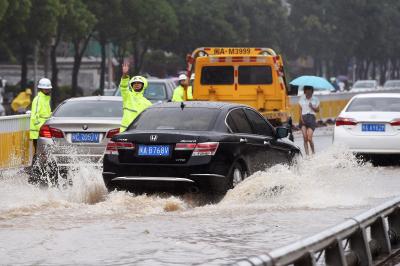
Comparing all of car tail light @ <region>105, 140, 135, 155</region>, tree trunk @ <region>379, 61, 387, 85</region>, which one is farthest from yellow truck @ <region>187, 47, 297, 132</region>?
tree trunk @ <region>379, 61, 387, 85</region>

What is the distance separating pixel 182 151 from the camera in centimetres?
1435

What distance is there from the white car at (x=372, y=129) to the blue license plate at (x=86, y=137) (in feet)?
19.8

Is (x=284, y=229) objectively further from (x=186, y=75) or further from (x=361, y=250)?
(x=186, y=75)

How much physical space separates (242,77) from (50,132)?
9466 millimetres

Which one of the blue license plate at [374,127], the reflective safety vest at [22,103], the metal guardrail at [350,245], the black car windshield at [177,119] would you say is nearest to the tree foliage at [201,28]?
the reflective safety vest at [22,103]

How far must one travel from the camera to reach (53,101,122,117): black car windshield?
1933cm

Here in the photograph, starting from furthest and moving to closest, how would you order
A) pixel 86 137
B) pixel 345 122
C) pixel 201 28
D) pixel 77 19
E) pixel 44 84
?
1. pixel 201 28
2. pixel 77 19
3. pixel 345 122
4. pixel 44 84
5. pixel 86 137

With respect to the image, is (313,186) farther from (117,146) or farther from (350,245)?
(350,245)

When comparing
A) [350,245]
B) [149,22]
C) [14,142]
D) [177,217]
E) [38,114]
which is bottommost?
[177,217]

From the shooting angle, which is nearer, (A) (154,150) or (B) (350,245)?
(B) (350,245)

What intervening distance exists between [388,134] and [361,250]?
505 inches

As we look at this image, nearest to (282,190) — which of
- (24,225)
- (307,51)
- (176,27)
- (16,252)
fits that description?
(24,225)

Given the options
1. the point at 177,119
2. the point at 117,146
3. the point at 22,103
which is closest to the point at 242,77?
the point at 177,119

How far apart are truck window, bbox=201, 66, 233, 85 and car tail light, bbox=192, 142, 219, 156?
13.1m
